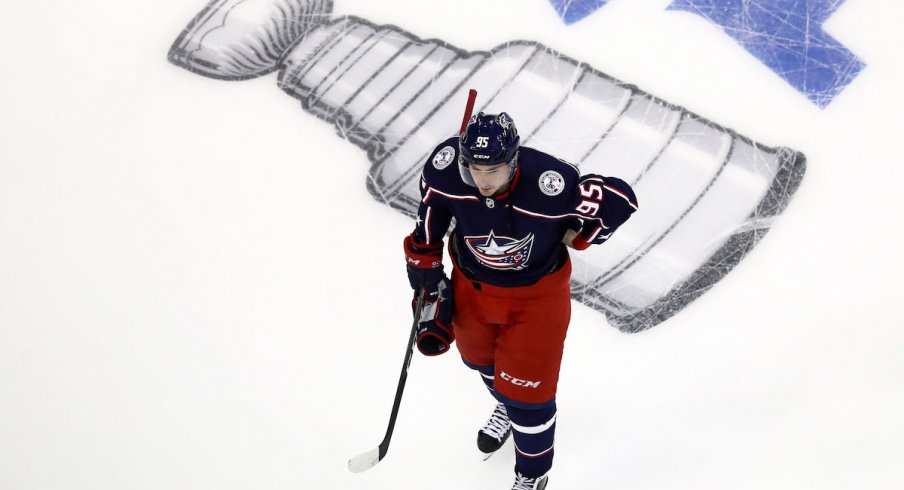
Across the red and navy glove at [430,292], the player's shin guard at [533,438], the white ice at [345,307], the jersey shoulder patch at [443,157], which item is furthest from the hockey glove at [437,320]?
the white ice at [345,307]

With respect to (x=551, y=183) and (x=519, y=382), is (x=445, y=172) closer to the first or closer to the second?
(x=551, y=183)

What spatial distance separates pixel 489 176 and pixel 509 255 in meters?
0.30

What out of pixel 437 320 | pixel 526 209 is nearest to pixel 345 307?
pixel 437 320

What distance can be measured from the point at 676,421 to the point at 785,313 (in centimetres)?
59

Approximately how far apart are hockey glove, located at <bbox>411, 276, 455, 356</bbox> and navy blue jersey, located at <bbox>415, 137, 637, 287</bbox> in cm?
22

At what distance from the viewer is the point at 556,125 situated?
3.65 m

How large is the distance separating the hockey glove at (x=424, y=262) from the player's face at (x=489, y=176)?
1.20 ft

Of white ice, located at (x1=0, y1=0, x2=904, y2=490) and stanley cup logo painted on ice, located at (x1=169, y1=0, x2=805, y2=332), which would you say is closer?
white ice, located at (x1=0, y1=0, x2=904, y2=490)

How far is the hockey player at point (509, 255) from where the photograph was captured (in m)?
2.35

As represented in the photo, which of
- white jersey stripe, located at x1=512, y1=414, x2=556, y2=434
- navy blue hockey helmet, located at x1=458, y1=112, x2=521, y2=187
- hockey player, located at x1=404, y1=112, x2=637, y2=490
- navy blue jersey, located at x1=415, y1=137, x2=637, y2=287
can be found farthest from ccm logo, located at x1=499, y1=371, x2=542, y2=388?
navy blue hockey helmet, located at x1=458, y1=112, x2=521, y2=187

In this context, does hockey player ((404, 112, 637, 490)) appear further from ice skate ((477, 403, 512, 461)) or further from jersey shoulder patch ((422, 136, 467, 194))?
ice skate ((477, 403, 512, 461))

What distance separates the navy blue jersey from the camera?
2.35 m

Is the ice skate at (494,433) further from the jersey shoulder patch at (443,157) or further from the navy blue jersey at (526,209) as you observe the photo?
the jersey shoulder patch at (443,157)

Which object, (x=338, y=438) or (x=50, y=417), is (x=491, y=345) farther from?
(x=50, y=417)
